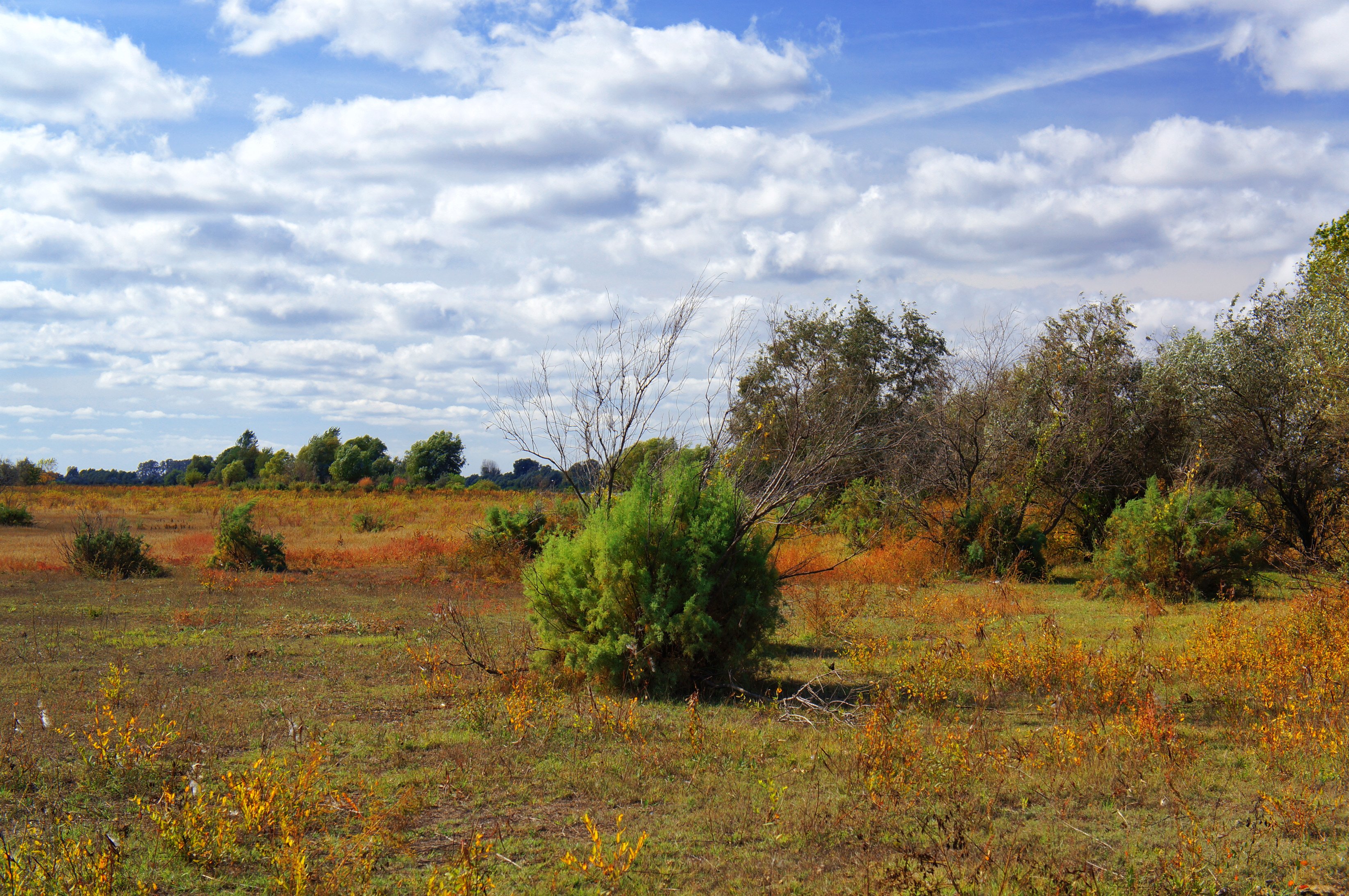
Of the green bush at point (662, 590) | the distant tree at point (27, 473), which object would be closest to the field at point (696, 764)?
the green bush at point (662, 590)

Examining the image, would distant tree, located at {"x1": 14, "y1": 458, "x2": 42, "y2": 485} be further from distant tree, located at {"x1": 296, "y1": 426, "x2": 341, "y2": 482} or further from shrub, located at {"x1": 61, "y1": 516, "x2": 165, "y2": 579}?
shrub, located at {"x1": 61, "y1": 516, "x2": 165, "y2": 579}

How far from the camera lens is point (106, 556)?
17.9 metres

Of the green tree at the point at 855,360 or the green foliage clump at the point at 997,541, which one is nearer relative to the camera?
the green foliage clump at the point at 997,541

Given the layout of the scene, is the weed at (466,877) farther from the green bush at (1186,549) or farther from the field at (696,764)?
the green bush at (1186,549)

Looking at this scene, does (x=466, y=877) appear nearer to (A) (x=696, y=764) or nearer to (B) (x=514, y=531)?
(A) (x=696, y=764)

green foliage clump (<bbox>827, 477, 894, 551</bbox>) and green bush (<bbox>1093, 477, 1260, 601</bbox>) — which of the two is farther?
green foliage clump (<bbox>827, 477, 894, 551</bbox>)

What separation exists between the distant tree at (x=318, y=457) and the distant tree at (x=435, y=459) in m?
7.43

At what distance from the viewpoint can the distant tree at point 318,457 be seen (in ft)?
237

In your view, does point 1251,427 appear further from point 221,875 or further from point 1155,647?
point 221,875

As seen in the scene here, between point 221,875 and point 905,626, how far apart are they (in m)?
9.86

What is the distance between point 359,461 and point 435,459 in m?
6.95

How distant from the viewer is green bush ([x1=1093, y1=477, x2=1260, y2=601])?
1447cm

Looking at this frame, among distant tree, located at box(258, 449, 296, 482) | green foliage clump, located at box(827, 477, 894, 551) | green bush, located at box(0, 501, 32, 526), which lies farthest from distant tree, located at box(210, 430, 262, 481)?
green foliage clump, located at box(827, 477, 894, 551)

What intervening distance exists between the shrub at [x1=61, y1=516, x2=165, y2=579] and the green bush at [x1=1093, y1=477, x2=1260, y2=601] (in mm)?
18923
